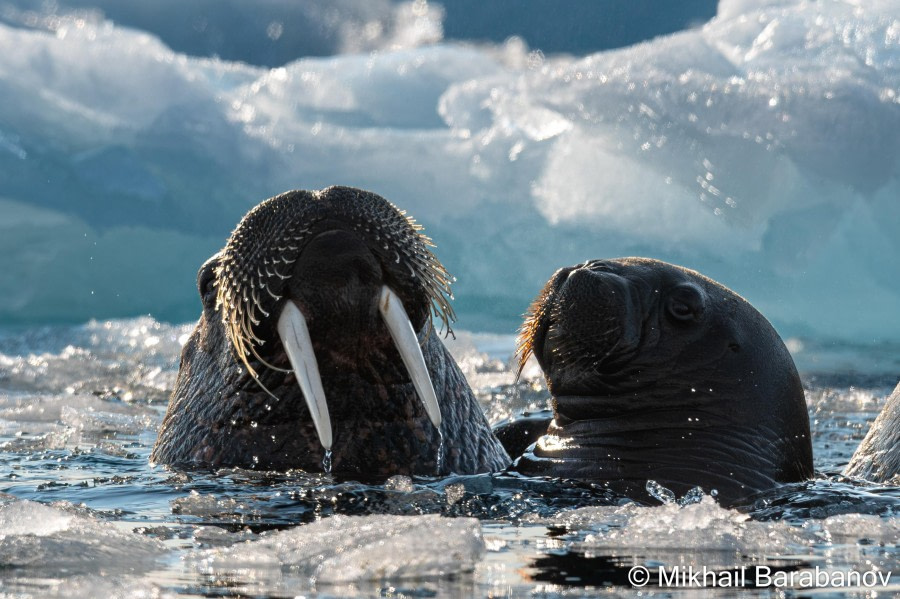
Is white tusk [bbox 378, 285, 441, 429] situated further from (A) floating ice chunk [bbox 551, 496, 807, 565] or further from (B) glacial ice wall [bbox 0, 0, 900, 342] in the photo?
(B) glacial ice wall [bbox 0, 0, 900, 342]

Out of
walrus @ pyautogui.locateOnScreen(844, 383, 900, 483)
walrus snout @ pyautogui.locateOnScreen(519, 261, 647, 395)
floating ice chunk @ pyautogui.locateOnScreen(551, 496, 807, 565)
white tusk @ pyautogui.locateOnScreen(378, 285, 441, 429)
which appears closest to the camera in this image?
floating ice chunk @ pyautogui.locateOnScreen(551, 496, 807, 565)

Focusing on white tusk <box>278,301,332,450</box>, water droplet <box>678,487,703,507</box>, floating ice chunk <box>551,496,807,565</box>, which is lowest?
floating ice chunk <box>551,496,807,565</box>

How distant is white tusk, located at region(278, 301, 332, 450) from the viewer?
423 centimetres

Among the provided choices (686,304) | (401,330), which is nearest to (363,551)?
(401,330)

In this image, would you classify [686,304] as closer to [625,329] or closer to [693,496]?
[625,329]

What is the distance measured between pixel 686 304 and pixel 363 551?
2741 mm

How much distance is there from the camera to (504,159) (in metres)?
25.5

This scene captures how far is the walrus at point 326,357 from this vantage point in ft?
14.0

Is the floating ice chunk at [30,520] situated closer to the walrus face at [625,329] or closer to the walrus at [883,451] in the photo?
the walrus face at [625,329]

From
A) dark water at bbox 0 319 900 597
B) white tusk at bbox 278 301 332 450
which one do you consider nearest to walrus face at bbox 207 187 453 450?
white tusk at bbox 278 301 332 450

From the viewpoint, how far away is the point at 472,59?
1270 inches

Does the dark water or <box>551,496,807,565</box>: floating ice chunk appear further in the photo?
<box>551,496,807,565</box>: floating ice chunk

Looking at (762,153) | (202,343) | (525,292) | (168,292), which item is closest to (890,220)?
(762,153)

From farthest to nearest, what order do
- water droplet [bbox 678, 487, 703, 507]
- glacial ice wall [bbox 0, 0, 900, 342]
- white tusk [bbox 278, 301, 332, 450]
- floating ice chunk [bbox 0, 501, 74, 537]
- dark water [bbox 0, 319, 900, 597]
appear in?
1. glacial ice wall [bbox 0, 0, 900, 342]
2. water droplet [bbox 678, 487, 703, 507]
3. white tusk [bbox 278, 301, 332, 450]
4. floating ice chunk [bbox 0, 501, 74, 537]
5. dark water [bbox 0, 319, 900, 597]
